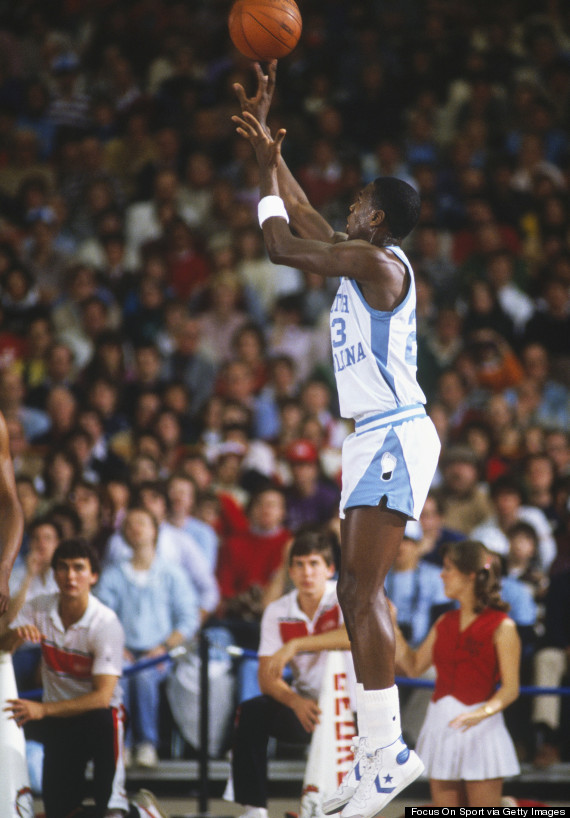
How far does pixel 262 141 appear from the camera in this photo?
15.3 ft

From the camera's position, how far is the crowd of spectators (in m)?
7.89

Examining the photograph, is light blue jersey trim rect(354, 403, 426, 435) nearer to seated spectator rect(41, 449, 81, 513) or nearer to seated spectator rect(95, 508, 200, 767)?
seated spectator rect(95, 508, 200, 767)

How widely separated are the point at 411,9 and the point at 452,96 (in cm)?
184

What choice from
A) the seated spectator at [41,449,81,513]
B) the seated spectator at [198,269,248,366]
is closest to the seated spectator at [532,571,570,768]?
the seated spectator at [41,449,81,513]

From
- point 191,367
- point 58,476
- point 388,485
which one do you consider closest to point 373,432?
point 388,485

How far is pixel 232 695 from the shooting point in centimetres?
670

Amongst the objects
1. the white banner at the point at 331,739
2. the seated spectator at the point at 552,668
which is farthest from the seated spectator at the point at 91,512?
the seated spectator at the point at 552,668

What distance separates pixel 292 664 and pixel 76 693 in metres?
1.05

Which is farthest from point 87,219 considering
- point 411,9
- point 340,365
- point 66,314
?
point 340,365

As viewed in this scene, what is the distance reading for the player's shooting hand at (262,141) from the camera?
4.65m

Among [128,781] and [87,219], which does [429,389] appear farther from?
[128,781]

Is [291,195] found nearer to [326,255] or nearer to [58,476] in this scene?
[326,255]

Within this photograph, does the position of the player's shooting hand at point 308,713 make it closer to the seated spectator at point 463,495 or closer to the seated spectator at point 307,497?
the seated spectator at point 307,497

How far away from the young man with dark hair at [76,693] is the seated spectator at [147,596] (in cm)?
149
